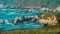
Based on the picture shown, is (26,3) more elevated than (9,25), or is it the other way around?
(26,3)

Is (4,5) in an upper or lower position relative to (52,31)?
upper

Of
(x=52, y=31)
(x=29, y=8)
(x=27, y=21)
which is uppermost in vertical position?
(x=29, y=8)

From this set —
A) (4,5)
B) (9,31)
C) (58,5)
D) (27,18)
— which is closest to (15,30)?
(9,31)

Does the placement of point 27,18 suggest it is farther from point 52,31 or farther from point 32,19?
point 52,31

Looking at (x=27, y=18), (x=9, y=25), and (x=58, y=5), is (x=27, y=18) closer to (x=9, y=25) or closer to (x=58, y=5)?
(x=9, y=25)

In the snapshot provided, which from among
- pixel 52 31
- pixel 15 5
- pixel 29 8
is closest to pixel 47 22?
pixel 52 31

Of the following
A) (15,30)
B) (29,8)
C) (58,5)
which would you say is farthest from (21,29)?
(58,5)

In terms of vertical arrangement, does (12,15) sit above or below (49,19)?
above
